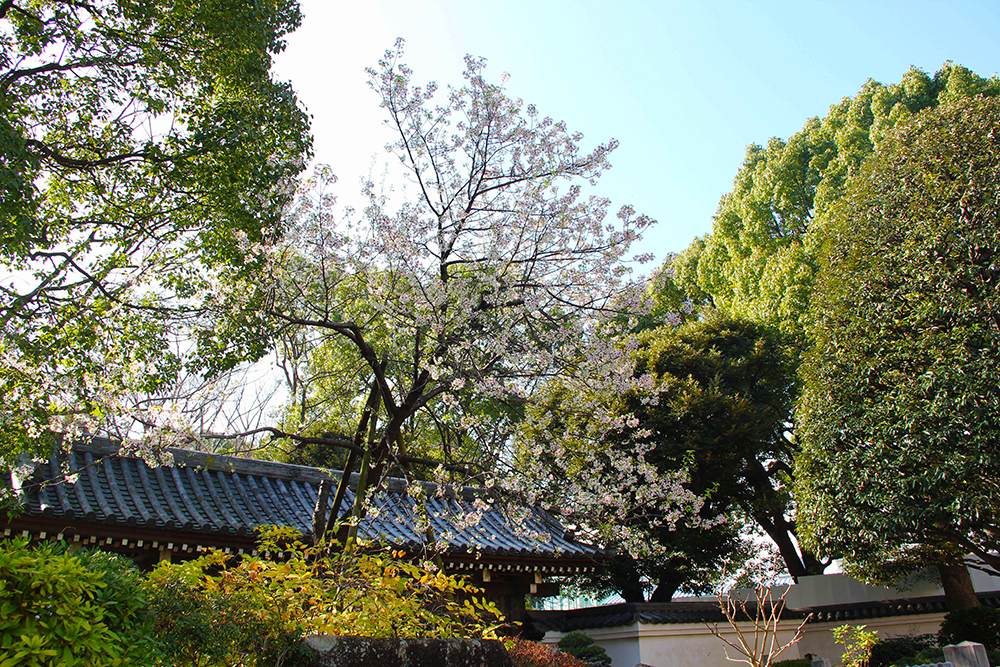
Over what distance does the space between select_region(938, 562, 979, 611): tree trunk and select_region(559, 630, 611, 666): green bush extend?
6.79 meters

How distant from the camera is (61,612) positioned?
1.99 meters


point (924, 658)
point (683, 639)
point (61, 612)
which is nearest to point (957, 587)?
point (924, 658)

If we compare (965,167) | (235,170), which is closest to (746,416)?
(965,167)

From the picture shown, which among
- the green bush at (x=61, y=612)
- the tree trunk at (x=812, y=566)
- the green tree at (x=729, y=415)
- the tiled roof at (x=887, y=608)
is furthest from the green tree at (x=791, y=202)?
the green bush at (x=61, y=612)

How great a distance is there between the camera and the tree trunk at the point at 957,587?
11.8 m

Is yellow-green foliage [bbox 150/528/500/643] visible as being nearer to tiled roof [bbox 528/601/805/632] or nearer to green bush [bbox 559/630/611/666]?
green bush [bbox 559/630/611/666]

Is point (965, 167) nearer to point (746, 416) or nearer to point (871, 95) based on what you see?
point (746, 416)

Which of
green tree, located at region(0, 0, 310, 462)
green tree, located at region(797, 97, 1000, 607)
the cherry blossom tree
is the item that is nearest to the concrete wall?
green tree, located at region(797, 97, 1000, 607)

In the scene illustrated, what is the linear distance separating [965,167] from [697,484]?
788 centimetres

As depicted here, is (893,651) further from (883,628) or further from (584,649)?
(584,649)

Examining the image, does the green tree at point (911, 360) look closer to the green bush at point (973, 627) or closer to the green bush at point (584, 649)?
the green bush at point (973, 627)

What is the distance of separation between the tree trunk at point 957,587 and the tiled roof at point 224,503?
281 inches

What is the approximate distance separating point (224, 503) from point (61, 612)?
6.51 metres

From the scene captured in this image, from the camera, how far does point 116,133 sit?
19.4ft
